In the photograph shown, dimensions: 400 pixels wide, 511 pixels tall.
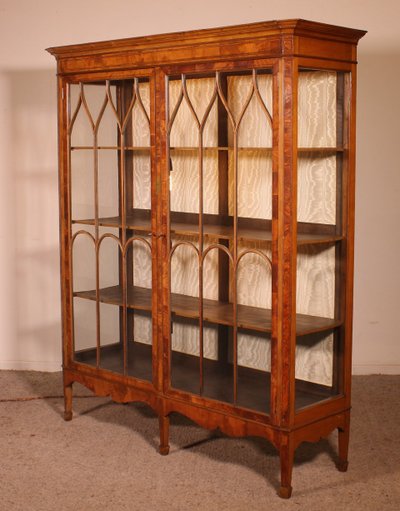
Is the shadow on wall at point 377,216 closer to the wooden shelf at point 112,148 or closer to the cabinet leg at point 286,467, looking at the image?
the wooden shelf at point 112,148

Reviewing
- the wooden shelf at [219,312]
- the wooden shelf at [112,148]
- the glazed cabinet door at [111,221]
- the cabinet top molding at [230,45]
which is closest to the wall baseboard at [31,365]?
the glazed cabinet door at [111,221]

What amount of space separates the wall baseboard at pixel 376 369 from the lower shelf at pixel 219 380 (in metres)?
1.42

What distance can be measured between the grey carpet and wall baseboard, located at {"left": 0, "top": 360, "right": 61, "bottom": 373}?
0.63 metres

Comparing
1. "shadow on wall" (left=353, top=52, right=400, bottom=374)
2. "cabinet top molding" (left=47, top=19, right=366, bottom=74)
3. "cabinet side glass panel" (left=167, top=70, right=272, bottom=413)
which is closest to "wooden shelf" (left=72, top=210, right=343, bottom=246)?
"cabinet side glass panel" (left=167, top=70, right=272, bottom=413)

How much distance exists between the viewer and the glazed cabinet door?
136 inches

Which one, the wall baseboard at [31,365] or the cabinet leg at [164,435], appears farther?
the wall baseboard at [31,365]

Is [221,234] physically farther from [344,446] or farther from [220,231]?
[344,446]

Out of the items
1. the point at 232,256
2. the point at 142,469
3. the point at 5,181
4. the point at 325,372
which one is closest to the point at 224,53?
the point at 232,256

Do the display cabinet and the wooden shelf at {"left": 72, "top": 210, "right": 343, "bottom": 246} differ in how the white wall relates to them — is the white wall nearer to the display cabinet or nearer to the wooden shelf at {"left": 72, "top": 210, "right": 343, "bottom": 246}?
the display cabinet

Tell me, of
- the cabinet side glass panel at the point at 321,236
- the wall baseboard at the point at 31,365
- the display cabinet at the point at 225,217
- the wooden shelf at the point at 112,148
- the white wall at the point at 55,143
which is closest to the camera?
the display cabinet at the point at 225,217

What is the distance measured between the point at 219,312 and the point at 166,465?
2.19 feet

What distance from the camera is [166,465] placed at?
3318 mm

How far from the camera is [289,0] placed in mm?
4328

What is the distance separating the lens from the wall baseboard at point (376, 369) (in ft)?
15.0
